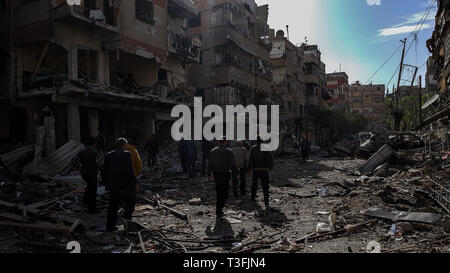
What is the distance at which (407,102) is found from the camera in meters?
33.7

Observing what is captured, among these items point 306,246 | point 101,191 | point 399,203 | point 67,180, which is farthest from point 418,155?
point 67,180

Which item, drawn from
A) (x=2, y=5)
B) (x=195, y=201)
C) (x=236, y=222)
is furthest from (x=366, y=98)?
(x=236, y=222)

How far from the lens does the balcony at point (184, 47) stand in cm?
2229

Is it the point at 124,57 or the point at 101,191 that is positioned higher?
the point at 124,57

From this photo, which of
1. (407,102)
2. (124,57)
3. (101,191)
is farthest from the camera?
(407,102)

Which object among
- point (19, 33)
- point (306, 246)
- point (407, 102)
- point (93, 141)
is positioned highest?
point (19, 33)

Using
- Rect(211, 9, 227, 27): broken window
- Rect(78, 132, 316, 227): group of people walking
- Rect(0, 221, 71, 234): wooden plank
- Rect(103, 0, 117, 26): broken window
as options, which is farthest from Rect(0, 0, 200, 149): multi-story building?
Rect(0, 221, 71, 234): wooden plank

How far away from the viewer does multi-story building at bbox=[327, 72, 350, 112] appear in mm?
69812

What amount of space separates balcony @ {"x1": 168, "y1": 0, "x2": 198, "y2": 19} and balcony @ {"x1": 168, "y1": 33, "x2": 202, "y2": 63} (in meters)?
1.59

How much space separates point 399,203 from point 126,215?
19.6 ft

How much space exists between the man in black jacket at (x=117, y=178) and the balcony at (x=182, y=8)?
18.7 m

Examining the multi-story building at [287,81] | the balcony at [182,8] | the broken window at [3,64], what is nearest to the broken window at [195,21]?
the balcony at [182,8]

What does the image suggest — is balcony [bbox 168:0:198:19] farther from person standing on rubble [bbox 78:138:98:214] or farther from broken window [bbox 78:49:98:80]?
person standing on rubble [bbox 78:138:98:214]
